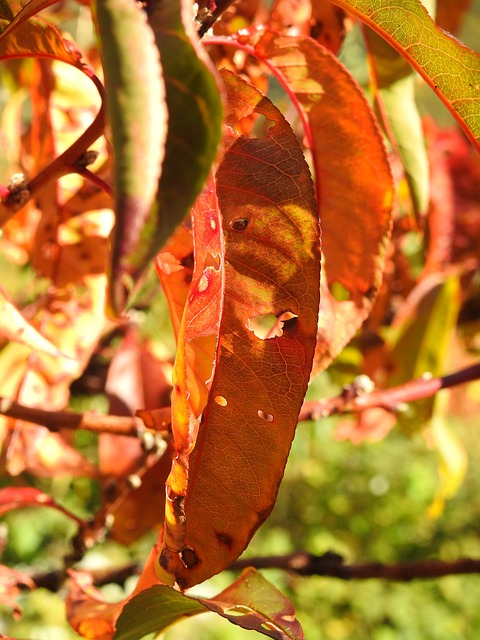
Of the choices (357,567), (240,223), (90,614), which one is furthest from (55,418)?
(357,567)

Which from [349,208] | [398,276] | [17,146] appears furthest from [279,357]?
[398,276]

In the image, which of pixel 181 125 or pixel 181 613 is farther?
pixel 181 613

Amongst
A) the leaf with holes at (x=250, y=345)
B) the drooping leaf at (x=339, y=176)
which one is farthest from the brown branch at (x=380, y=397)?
the leaf with holes at (x=250, y=345)

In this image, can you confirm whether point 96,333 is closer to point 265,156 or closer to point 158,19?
point 265,156

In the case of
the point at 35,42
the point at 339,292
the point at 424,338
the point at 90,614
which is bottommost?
the point at 424,338

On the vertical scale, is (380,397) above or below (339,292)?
below

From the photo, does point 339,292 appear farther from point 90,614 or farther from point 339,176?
point 90,614

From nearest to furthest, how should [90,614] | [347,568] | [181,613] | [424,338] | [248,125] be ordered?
[181,613] → [90,614] → [248,125] → [347,568] → [424,338]

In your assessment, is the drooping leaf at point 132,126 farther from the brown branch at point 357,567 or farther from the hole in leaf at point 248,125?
the brown branch at point 357,567
